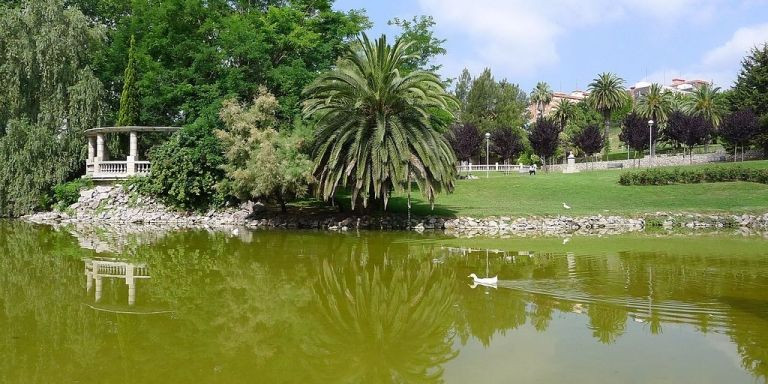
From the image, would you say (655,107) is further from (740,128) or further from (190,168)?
(190,168)

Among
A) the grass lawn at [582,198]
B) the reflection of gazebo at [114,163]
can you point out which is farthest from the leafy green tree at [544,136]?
the reflection of gazebo at [114,163]

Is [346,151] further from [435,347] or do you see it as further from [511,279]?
[435,347]

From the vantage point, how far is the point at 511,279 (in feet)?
41.7

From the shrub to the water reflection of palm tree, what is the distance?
2545cm

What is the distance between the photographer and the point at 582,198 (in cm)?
3334

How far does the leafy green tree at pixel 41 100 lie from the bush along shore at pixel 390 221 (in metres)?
2.61

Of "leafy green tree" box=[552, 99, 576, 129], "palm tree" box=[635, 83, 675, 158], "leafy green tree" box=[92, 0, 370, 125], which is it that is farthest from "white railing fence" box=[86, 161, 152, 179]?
"leafy green tree" box=[552, 99, 576, 129]

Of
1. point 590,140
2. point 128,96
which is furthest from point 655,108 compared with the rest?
point 128,96

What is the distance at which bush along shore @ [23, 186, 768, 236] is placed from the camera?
85.6 feet

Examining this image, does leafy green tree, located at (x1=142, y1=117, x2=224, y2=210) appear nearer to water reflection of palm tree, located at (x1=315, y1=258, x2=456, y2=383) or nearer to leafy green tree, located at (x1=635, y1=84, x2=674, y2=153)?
water reflection of palm tree, located at (x1=315, y1=258, x2=456, y2=383)

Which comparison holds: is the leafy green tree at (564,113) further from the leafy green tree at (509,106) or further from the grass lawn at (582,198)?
the grass lawn at (582,198)

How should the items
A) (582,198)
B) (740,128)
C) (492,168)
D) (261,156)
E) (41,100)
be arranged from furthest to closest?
(492,168), (740,128), (41,100), (582,198), (261,156)

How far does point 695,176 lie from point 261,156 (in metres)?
28.7

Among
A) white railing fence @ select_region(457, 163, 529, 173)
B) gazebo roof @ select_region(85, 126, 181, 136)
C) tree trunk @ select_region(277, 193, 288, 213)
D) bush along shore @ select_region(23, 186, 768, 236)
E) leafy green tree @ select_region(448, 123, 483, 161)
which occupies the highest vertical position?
leafy green tree @ select_region(448, 123, 483, 161)
